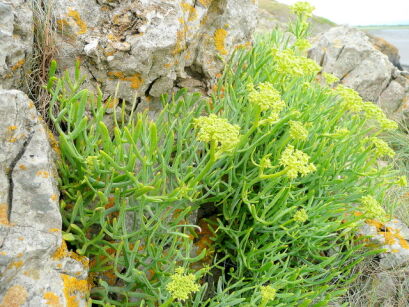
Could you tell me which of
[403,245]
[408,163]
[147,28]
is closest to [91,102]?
[147,28]

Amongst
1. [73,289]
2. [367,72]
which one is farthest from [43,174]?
[367,72]

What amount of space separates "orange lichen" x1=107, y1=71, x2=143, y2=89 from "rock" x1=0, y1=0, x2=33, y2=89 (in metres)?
0.51

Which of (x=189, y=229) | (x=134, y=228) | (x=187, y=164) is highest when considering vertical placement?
(x=187, y=164)

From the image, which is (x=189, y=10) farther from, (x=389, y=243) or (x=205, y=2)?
(x=389, y=243)

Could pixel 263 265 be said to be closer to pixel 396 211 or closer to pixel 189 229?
pixel 189 229

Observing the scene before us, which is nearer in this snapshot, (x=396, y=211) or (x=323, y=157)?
(x=323, y=157)

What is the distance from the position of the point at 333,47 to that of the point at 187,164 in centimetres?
485

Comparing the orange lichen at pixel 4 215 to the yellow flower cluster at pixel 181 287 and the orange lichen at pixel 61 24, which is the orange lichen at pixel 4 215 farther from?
the orange lichen at pixel 61 24

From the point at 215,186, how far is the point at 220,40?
4.26 ft

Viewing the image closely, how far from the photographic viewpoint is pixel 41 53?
261cm

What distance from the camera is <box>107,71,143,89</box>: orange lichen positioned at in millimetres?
2744

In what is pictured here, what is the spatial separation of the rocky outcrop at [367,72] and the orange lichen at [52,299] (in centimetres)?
546

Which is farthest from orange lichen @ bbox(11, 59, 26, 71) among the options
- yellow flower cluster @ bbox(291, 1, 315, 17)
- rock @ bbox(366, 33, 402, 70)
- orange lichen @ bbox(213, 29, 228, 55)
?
rock @ bbox(366, 33, 402, 70)

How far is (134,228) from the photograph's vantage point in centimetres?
240
